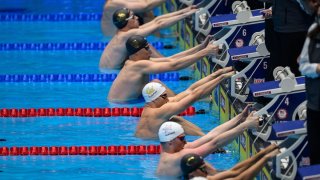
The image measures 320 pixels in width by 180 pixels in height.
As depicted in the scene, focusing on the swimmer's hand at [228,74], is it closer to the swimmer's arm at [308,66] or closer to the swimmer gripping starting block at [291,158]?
the swimmer gripping starting block at [291,158]

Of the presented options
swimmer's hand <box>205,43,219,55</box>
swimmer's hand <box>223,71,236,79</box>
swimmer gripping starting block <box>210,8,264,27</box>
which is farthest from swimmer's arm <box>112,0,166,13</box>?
swimmer's hand <box>223,71,236,79</box>

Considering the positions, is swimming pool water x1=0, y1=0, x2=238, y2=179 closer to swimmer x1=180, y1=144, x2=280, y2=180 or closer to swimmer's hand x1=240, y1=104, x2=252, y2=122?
swimmer's hand x1=240, y1=104, x2=252, y2=122

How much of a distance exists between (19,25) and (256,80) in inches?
318

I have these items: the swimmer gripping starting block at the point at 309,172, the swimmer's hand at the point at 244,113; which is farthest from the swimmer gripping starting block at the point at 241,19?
the swimmer gripping starting block at the point at 309,172

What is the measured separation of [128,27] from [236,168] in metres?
5.33

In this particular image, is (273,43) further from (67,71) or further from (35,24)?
(35,24)

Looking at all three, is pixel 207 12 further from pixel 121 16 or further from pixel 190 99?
pixel 190 99

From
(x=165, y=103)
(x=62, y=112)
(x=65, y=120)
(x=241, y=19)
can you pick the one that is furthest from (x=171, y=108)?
(x=62, y=112)

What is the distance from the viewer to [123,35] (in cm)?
1417

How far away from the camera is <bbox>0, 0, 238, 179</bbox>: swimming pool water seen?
36.0ft

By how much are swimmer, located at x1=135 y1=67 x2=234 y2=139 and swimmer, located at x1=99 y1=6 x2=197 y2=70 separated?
7.42ft

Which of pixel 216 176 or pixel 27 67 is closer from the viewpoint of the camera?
pixel 216 176

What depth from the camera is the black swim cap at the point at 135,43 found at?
496 inches

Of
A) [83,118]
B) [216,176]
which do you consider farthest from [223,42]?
[216,176]
